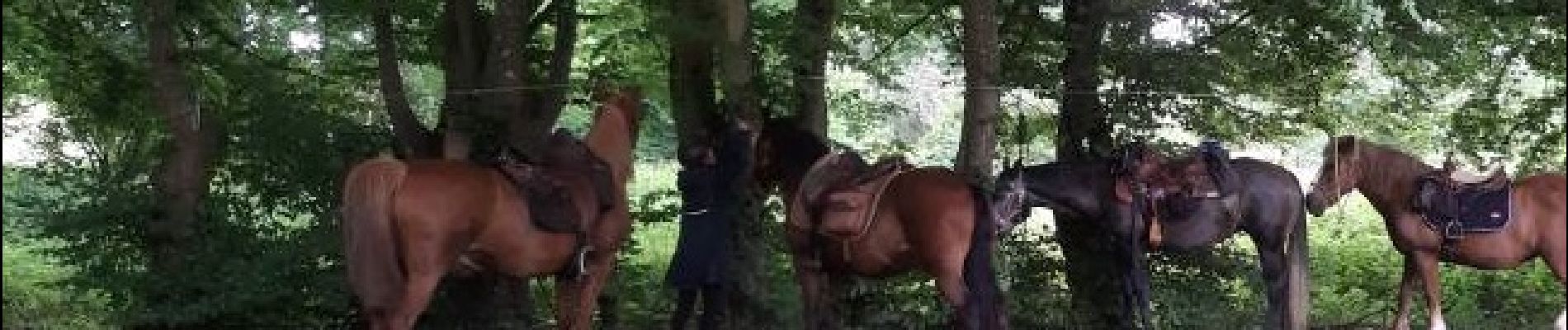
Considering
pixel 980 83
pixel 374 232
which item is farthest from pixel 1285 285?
pixel 374 232

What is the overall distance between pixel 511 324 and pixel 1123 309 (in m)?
3.55

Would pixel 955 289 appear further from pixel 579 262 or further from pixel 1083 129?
pixel 1083 129

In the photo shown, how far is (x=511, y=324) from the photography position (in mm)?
8438

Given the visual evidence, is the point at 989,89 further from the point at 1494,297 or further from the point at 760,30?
the point at 1494,297

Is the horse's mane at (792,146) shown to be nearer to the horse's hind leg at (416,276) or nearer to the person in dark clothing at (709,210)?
the person in dark clothing at (709,210)

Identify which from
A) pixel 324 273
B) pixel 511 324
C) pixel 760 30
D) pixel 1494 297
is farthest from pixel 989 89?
pixel 1494 297

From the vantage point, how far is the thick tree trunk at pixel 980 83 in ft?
26.0

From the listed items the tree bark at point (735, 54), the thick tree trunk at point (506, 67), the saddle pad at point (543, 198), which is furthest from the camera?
the thick tree trunk at point (506, 67)

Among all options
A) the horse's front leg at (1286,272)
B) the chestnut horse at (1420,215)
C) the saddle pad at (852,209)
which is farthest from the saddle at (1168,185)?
the saddle pad at (852,209)

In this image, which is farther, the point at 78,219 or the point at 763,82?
the point at 763,82

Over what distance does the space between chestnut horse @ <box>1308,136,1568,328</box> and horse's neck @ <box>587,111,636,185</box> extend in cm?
352

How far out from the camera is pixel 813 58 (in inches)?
372

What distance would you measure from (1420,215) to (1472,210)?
0.79 ft

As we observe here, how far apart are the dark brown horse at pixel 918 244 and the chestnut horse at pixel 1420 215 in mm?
1915
